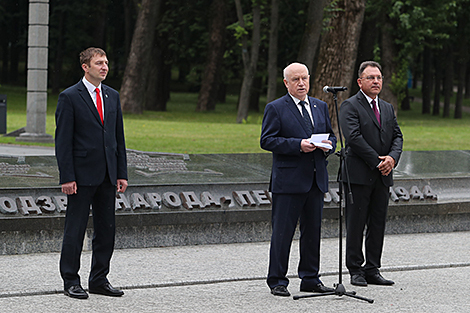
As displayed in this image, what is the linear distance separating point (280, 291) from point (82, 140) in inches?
81.8

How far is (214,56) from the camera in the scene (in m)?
35.5

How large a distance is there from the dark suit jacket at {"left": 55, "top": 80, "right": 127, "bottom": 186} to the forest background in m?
9.47

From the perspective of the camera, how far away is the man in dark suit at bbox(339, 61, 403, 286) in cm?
669

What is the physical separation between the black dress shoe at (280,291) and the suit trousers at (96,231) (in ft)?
4.64

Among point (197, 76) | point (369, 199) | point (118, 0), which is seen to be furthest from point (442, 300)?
point (118, 0)

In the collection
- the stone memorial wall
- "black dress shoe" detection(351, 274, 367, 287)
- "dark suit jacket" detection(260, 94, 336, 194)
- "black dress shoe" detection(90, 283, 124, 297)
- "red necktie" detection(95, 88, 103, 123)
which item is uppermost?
"red necktie" detection(95, 88, 103, 123)

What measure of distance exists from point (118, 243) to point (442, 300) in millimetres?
3518

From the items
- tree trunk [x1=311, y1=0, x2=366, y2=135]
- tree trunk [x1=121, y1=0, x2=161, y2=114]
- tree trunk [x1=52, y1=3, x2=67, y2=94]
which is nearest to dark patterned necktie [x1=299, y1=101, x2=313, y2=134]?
tree trunk [x1=311, y1=0, x2=366, y2=135]

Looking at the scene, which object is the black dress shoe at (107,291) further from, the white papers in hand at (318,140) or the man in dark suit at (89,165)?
the white papers in hand at (318,140)

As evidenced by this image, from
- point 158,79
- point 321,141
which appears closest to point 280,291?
point 321,141

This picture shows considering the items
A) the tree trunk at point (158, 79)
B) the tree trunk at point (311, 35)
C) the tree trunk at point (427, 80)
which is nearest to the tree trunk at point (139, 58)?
the tree trunk at point (158, 79)

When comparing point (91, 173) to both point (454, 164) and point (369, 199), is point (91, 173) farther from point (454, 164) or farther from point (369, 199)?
point (454, 164)

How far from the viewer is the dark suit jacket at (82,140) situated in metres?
5.87

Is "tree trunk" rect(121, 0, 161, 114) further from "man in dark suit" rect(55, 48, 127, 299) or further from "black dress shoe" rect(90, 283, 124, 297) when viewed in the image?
"black dress shoe" rect(90, 283, 124, 297)
